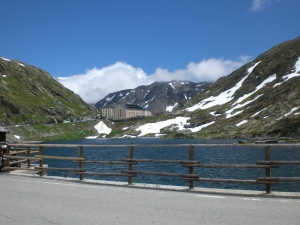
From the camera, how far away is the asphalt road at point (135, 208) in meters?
10.3

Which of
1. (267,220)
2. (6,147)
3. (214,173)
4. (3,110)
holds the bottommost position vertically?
(214,173)

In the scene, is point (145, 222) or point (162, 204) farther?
point (162, 204)

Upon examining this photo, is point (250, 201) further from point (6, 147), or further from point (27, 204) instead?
point (6, 147)

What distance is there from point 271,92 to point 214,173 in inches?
6506

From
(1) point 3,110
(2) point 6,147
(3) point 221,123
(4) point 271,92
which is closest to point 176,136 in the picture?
(3) point 221,123

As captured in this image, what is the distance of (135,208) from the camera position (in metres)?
12.0

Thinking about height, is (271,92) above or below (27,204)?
above

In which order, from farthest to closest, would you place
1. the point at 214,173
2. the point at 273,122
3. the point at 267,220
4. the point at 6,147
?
the point at 273,122, the point at 214,173, the point at 6,147, the point at 267,220

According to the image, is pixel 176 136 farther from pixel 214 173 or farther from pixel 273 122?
pixel 214 173

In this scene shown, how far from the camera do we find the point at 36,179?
20.6 meters

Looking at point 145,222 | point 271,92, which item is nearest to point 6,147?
point 145,222

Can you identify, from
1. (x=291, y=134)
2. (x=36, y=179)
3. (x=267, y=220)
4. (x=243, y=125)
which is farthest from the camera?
(x=243, y=125)

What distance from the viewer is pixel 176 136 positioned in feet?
608

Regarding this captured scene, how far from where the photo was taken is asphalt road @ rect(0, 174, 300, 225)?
1028cm
